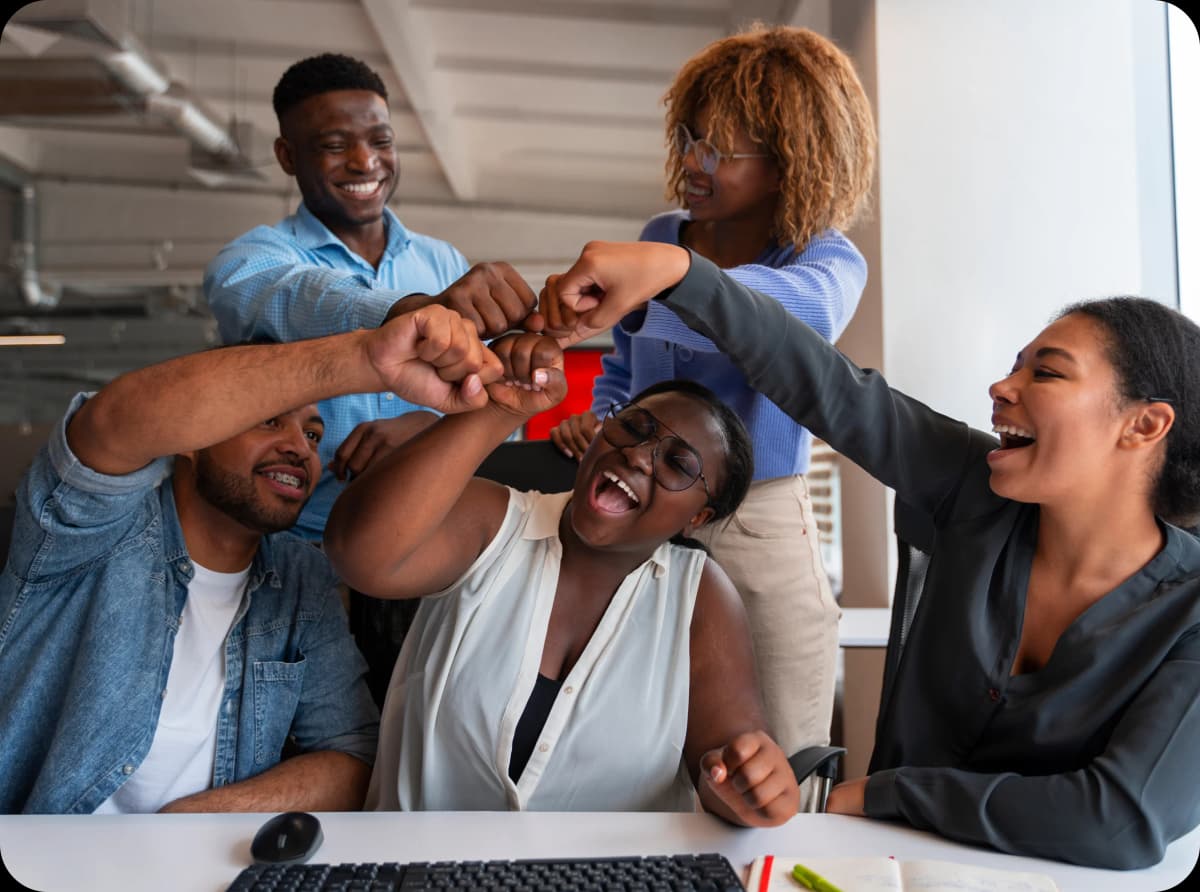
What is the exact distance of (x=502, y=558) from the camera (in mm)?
1834

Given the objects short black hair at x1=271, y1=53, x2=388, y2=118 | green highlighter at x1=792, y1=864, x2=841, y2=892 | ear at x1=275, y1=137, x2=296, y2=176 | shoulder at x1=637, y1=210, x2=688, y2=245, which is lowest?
green highlighter at x1=792, y1=864, x2=841, y2=892

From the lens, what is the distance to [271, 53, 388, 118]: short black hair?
2.45m

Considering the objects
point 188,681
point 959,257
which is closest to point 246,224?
point 959,257

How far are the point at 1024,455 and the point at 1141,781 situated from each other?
0.52 metres

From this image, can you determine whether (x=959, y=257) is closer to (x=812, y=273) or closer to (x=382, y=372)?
(x=812, y=273)

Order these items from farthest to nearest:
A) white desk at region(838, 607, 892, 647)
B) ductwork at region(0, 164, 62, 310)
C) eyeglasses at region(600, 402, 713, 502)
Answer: ductwork at region(0, 164, 62, 310) → white desk at region(838, 607, 892, 647) → eyeglasses at region(600, 402, 713, 502)

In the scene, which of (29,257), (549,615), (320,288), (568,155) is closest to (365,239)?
(320,288)

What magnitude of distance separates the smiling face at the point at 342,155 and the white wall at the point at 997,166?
7.01 feet

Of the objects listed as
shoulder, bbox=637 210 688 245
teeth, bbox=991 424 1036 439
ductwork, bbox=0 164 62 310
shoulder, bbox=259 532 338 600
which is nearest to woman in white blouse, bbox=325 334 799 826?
shoulder, bbox=259 532 338 600

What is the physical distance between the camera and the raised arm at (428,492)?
166cm

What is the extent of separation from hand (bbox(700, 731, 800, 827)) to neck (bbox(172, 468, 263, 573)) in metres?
1.01

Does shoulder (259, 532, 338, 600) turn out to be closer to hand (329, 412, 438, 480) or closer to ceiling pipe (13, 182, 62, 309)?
hand (329, 412, 438, 480)

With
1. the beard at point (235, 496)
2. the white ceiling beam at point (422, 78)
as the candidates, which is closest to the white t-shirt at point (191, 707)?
the beard at point (235, 496)

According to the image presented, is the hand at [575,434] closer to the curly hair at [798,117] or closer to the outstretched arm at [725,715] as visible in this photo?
the outstretched arm at [725,715]
